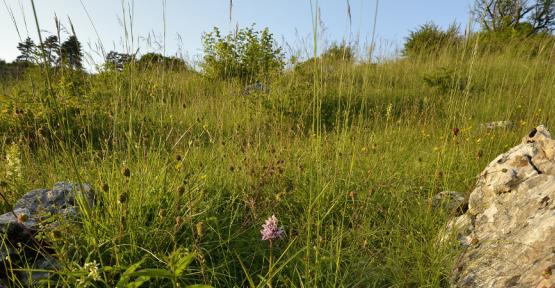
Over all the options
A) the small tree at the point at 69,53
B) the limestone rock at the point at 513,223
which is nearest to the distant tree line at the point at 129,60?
the small tree at the point at 69,53

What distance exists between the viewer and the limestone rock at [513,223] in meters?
1.59

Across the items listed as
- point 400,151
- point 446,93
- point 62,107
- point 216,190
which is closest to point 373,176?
point 400,151

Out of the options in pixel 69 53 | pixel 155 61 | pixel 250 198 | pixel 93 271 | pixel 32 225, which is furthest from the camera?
pixel 155 61

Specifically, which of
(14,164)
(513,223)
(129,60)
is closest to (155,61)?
(129,60)

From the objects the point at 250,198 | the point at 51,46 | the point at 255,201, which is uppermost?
the point at 51,46

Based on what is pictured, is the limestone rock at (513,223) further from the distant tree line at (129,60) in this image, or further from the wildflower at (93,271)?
the distant tree line at (129,60)

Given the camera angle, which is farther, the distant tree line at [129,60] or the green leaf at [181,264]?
the distant tree line at [129,60]

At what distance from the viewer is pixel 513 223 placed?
1.90 m

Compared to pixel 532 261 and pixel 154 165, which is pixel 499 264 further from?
pixel 154 165

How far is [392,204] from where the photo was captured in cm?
258

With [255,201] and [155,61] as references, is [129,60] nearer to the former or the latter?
[255,201]

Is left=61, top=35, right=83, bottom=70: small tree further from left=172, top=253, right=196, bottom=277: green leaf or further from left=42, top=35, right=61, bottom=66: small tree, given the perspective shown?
left=172, top=253, right=196, bottom=277: green leaf

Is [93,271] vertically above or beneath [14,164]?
beneath

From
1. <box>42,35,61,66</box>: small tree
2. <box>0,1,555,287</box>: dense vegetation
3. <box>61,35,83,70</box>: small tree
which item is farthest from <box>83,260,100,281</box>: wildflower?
<box>61,35,83,70</box>: small tree
